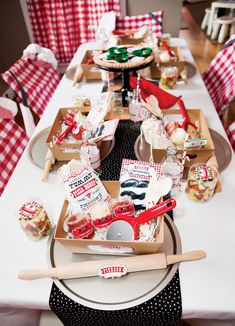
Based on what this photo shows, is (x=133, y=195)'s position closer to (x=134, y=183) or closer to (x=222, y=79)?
(x=134, y=183)

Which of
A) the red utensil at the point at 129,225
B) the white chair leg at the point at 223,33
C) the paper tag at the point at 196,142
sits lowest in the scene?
the white chair leg at the point at 223,33

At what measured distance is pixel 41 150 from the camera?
3.55 ft

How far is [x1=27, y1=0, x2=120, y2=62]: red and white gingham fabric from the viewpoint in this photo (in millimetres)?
2934

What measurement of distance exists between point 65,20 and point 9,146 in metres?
2.48

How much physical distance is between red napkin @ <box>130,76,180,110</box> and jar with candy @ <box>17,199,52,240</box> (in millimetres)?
732

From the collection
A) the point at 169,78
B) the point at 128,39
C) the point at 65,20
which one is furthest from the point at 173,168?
the point at 65,20

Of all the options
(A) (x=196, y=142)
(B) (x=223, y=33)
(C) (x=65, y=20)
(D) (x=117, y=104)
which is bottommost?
(B) (x=223, y=33)

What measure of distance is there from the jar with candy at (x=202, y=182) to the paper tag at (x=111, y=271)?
0.35 metres

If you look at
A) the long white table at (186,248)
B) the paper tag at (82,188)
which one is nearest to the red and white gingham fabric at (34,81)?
the long white table at (186,248)

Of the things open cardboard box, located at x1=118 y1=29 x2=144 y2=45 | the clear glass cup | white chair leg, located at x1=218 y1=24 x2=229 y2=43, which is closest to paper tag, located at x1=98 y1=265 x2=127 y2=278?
the clear glass cup

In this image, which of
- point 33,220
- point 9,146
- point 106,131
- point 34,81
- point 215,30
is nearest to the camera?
point 33,220

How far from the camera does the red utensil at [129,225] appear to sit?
688 millimetres

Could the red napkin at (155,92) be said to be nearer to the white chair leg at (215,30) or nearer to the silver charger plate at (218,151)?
the silver charger plate at (218,151)

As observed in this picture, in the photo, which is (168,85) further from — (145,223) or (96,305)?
(96,305)
